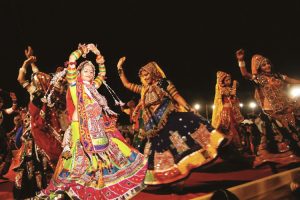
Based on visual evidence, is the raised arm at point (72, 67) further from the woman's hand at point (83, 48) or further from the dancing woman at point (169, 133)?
the dancing woman at point (169, 133)

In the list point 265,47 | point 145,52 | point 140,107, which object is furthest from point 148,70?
point 265,47

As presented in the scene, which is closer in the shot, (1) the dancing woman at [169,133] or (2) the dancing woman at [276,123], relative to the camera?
(1) the dancing woman at [169,133]

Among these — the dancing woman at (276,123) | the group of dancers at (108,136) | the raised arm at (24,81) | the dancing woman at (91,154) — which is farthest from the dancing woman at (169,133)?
the dancing woman at (276,123)

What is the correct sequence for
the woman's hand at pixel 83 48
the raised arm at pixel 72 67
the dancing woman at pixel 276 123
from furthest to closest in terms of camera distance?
1. the dancing woman at pixel 276 123
2. the woman's hand at pixel 83 48
3. the raised arm at pixel 72 67

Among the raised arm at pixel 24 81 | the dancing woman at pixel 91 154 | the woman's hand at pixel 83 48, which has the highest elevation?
the woman's hand at pixel 83 48

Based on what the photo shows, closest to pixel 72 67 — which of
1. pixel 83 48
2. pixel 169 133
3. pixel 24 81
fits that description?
pixel 83 48

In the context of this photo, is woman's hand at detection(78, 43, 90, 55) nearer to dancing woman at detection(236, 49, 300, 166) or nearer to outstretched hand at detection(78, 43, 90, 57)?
outstretched hand at detection(78, 43, 90, 57)

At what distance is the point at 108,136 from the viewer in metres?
4.51

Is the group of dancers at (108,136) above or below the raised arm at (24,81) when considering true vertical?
below

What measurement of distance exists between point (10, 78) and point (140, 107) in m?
4.57

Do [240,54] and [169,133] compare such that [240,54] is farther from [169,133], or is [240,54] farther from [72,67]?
[72,67]

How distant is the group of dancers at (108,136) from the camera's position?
13.9 feet

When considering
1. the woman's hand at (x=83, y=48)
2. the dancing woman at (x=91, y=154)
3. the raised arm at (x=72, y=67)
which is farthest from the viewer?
the woman's hand at (x=83, y=48)

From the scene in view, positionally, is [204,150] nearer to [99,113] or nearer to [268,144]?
[99,113]
